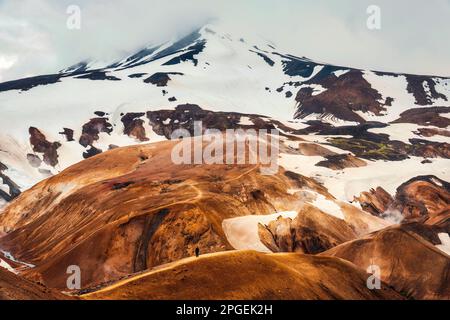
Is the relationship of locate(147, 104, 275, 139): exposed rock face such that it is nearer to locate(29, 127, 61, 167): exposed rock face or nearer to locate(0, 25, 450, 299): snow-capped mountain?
locate(0, 25, 450, 299): snow-capped mountain

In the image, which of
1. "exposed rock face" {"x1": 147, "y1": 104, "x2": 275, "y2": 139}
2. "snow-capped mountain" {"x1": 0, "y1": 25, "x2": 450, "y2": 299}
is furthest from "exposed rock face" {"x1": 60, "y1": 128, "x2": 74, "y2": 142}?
"exposed rock face" {"x1": 147, "y1": 104, "x2": 275, "y2": 139}

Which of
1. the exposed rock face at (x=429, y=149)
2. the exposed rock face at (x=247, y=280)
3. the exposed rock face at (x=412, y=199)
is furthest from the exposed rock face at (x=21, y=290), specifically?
the exposed rock face at (x=429, y=149)

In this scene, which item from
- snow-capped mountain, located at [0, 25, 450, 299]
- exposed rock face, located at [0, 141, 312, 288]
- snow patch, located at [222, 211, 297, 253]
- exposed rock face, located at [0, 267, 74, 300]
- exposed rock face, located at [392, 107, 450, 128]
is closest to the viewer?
exposed rock face, located at [0, 267, 74, 300]

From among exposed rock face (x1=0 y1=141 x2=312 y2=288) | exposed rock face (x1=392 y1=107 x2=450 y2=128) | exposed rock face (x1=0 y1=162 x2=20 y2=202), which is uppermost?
exposed rock face (x1=0 y1=141 x2=312 y2=288)

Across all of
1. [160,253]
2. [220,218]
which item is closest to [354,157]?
[220,218]

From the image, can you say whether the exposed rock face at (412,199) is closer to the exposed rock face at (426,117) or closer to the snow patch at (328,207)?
the snow patch at (328,207)

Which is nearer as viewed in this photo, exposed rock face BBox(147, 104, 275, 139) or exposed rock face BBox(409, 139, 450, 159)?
exposed rock face BBox(409, 139, 450, 159)
